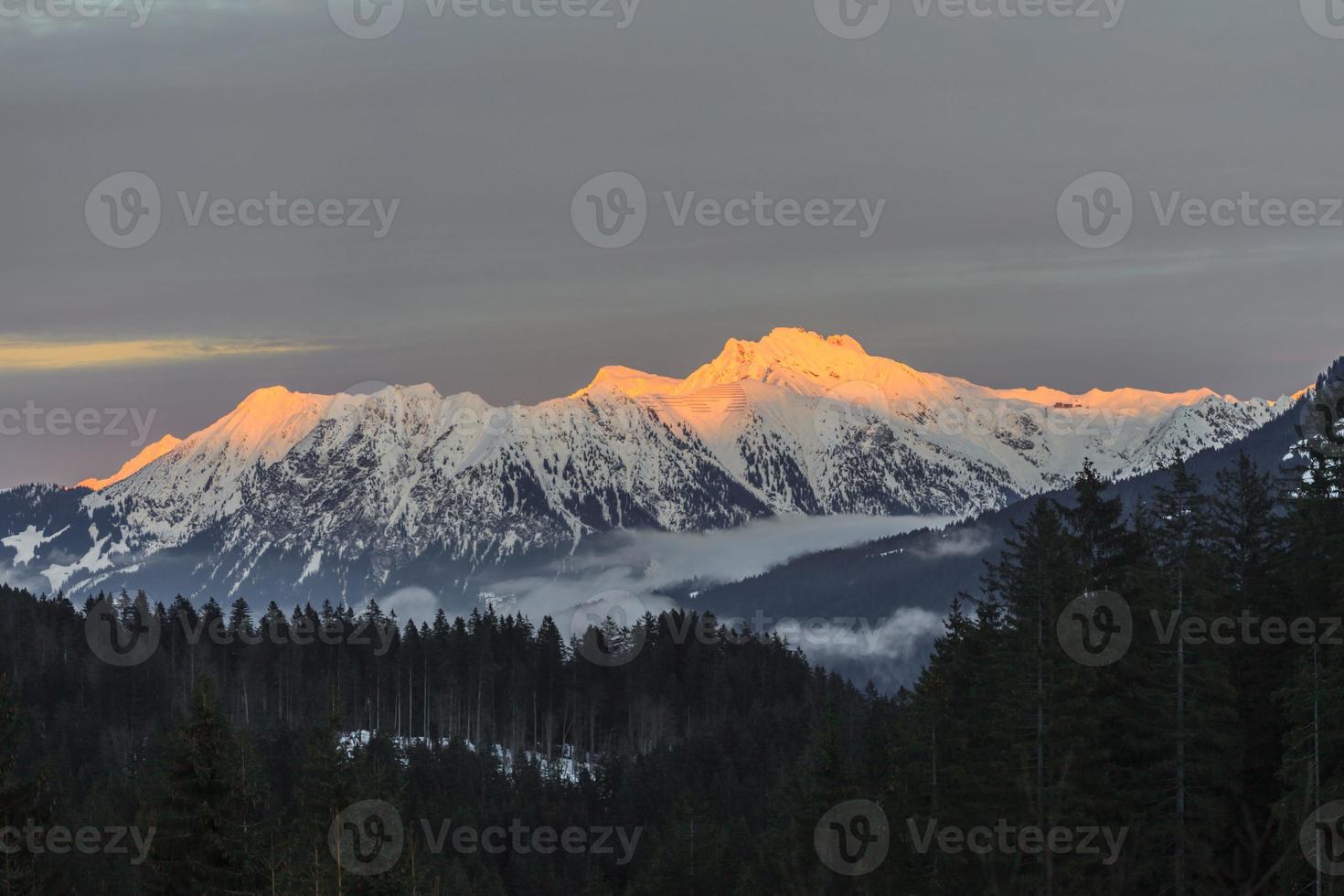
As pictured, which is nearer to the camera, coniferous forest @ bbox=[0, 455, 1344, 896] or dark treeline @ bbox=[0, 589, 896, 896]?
coniferous forest @ bbox=[0, 455, 1344, 896]

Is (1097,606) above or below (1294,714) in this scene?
above

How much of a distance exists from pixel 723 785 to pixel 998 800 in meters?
58.1

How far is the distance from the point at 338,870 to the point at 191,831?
6079 mm

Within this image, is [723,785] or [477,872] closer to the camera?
[477,872]

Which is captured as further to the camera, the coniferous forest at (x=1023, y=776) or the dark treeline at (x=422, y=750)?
the dark treeline at (x=422, y=750)

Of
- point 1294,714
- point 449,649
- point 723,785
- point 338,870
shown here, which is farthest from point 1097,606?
point 449,649

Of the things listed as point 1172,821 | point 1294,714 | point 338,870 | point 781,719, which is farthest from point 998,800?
point 781,719

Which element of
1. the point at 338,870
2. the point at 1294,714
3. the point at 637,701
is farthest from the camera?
the point at 637,701

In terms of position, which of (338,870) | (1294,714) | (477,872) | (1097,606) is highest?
(1097,606)

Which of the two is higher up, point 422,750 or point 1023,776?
point 1023,776

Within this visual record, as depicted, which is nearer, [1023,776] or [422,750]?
[1023,776]

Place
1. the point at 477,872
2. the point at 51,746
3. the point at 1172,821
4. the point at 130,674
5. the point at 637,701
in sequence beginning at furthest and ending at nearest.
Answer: the point at 637,701 → the point at 130,674 → the point at 51,746 → the point at 477,872 → the point at 1172,821

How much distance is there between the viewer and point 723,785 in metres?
97.6

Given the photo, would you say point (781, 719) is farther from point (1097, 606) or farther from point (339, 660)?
point (1097, 606)
